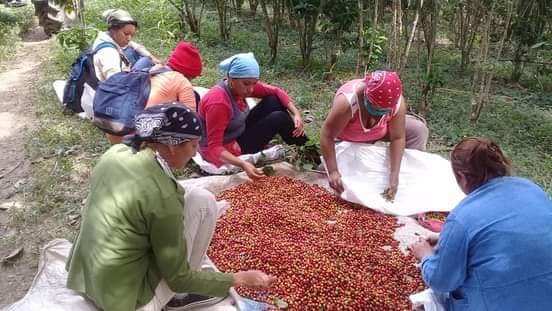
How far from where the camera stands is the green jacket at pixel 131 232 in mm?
1777

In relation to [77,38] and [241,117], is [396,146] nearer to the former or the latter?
[241,117]

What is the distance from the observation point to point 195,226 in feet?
7.09

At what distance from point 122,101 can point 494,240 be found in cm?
264

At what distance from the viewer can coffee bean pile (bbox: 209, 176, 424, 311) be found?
247cm

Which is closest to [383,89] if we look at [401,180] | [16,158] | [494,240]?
[401,180]

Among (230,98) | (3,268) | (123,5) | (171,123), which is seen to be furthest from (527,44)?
(123,5)

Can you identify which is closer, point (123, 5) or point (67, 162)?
point (67, 162)

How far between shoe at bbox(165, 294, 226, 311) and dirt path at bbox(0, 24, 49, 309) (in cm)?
96

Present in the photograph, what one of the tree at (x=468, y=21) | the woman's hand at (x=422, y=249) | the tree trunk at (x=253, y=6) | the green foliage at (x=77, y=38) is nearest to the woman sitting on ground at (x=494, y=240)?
the woman's hand at (x=422, y=249)

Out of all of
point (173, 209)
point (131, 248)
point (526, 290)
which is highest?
point (173, 209)

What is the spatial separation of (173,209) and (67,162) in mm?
2689

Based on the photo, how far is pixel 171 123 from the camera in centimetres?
181

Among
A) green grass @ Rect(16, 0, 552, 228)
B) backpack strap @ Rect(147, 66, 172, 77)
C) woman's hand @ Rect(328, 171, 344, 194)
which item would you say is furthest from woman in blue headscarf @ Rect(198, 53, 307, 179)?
green grass @ Rect(16, 0, 552, 228)

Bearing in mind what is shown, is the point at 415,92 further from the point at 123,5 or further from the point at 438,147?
the point at 123,5
